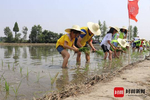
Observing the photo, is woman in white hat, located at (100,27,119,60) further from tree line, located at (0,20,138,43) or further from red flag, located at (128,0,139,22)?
tree line, located at (0,20,138,43)

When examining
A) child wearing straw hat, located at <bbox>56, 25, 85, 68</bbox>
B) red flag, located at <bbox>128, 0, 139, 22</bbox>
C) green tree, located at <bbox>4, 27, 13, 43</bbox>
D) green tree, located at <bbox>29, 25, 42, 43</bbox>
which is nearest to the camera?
child wearing straw hat, located at <bbox>56, 25, 85, 68</bbox>

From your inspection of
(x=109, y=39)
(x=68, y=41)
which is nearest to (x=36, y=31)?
(x=109, y=39)

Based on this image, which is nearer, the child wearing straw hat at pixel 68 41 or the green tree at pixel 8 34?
the child wearing straw hat at pixel 68 41

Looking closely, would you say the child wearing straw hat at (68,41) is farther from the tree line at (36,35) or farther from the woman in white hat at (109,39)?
the tree line at (36,35)

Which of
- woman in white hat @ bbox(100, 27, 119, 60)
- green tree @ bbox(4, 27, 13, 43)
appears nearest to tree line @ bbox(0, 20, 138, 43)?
green tree @ bbox(4, 27, 13, 43)

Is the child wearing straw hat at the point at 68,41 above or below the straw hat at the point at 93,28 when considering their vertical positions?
below

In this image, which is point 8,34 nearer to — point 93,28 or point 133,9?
point 93,28

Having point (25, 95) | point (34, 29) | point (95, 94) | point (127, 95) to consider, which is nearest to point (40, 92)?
point (25, 95)

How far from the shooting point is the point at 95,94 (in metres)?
1.93

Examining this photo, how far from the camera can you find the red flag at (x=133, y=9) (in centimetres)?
548

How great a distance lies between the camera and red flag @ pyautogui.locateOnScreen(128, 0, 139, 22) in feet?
18.0

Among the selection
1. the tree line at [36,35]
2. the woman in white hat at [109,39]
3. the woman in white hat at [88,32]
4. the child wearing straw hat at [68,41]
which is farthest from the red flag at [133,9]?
the tree line at [36,35]

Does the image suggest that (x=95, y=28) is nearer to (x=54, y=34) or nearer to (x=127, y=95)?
(x=127, y=95)

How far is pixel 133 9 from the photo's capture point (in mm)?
5590
